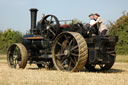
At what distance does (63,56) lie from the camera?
34.0ft

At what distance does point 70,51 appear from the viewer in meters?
9.97

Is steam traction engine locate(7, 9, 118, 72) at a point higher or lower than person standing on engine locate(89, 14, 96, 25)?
lower

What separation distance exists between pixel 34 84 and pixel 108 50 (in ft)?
15.4

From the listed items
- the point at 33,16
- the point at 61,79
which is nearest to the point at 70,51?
the point at 61,79

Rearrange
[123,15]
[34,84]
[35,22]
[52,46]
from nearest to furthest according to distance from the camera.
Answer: [34,84], [52,46], [35,22], [123,15]

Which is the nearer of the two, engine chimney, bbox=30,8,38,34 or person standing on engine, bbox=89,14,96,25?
person standing on engine, bbox=89,14,96,25

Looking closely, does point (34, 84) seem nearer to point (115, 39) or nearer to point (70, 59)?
point (70, 59)

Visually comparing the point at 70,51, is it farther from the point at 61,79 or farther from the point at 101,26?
the point at 61,79

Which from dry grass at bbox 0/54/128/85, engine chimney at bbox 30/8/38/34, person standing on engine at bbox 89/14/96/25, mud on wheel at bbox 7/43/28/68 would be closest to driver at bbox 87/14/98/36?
person standing on engine at bbox 89/14/96/25

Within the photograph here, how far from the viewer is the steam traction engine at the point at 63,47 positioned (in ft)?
31.6

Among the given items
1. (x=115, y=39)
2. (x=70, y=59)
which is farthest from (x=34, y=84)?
(x=115, y=39)

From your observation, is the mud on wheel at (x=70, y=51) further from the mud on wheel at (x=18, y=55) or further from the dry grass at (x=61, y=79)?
the mud on wheel at (x=18, y=55)

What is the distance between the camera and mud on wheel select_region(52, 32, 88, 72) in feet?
30.7

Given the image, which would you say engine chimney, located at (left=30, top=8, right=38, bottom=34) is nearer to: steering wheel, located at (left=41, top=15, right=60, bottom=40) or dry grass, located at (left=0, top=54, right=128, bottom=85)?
steering wheel, located at (left=41, top=15, right=60, bottom=40)
